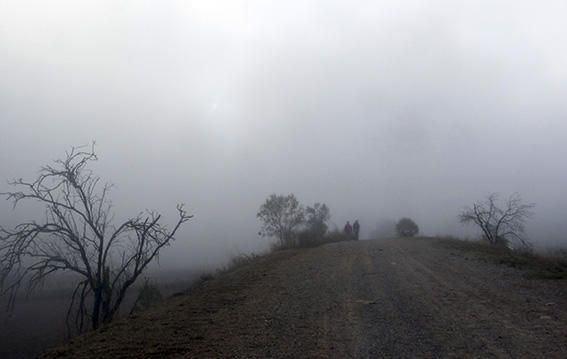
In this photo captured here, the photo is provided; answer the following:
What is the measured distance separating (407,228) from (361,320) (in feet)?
177

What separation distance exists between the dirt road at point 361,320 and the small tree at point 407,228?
45.3 m

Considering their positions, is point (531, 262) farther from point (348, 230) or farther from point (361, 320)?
point (348, 230)

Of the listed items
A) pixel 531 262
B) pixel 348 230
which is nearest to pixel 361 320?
pixel 531 262

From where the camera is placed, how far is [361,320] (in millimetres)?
9766

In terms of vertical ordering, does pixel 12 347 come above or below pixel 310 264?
below

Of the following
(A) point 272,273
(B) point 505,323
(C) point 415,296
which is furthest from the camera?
(A) point 272,273

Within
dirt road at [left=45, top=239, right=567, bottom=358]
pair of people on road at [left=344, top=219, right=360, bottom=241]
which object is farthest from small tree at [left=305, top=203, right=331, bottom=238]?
dirt road at [left=45, top=239, right=567, bottom=358]

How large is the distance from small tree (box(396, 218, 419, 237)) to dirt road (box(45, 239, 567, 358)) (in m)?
45.3

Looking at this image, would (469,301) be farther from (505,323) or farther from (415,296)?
(505,323)

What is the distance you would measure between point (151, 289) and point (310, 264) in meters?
8.01

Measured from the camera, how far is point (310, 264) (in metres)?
20.3

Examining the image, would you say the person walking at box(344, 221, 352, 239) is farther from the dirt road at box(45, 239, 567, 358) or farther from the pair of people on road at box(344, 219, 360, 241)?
the dirt road at box(45, 239, 567, 358)

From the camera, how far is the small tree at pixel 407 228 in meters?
Result: 61.0

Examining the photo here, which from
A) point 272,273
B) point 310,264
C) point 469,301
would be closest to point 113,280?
point 272,273
